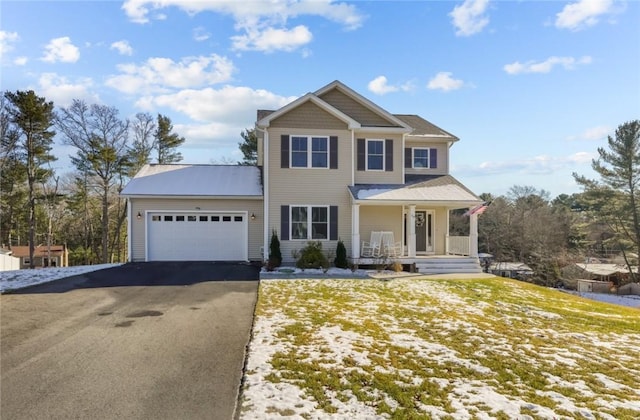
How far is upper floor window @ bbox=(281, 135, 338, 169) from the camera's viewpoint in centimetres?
1470

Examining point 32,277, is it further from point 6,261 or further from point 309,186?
point 6,261

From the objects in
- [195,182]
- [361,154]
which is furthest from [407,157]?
[195,182]

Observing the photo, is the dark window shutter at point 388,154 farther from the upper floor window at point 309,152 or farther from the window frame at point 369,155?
the upper floor window at point 309,152

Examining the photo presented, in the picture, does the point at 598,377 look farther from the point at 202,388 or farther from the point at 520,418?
the point at 202,388

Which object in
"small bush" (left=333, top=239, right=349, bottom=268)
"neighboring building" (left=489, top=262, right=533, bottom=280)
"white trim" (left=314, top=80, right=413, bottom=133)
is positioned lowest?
"neighboring building" (left=489, top=262, right=533, bottom=280)

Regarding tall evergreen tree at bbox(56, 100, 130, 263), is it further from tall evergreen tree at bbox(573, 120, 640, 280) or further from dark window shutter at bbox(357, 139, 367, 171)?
tall evergreen tree at bbox(573, 120, 640, 280)

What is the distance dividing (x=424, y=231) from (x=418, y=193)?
2652mm

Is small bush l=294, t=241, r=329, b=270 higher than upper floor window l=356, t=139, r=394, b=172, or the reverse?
upper floor window l=356, t=139, r=394, b=172

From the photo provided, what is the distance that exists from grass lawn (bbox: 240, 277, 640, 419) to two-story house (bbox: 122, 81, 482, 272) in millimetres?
6017

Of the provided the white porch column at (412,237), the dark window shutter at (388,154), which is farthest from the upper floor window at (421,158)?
the white porch column at (412,237)

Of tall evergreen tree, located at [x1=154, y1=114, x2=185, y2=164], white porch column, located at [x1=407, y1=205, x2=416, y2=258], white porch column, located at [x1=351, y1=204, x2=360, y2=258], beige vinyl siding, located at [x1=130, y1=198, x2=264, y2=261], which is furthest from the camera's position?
tall evergreen tree, located at [x1=154, y1=114, x2=185, y2=164]

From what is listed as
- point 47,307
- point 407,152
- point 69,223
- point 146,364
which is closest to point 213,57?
point 407,152

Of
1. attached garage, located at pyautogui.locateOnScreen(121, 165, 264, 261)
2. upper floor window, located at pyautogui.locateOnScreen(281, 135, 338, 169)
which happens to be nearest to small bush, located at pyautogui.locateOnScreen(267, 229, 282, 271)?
attached garage, located at pyautogui.locateOnScreen(121, 165, 264, 261)

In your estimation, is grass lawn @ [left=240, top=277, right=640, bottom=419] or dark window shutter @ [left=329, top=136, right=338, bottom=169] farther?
dark window shutter @ [left=329, top=136, right=338, bottom=169]
